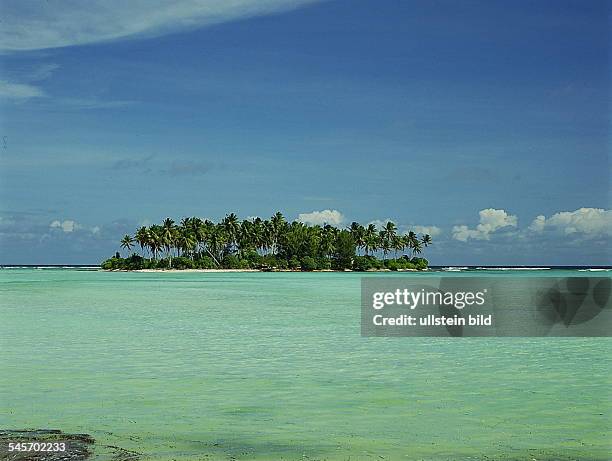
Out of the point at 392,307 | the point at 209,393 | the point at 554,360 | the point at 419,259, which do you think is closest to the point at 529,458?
the point at 209,393

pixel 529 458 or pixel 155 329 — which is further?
pixel 155 329

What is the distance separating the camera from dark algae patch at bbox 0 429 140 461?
8148 millimetres

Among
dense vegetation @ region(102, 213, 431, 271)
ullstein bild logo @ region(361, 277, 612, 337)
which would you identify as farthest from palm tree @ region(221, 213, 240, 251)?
ullstein bild logo @ region(361, 277, 612, 337)

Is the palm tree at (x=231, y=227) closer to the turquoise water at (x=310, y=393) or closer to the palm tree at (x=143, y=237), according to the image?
the palm tree at (x=143, y=237)

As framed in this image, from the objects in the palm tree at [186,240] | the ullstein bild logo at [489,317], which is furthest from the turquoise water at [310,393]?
the palm tree at [186,240]

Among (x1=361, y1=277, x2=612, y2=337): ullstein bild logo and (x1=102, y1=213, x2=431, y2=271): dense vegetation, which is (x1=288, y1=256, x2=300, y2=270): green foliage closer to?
(x1=102, y1=213, x2=431, y2=271): dense vegetation

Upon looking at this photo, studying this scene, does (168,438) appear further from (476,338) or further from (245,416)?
(476,338)

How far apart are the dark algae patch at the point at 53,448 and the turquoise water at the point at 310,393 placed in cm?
38

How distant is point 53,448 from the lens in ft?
28.4

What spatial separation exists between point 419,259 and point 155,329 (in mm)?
142214

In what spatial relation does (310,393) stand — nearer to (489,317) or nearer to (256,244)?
(489,317)

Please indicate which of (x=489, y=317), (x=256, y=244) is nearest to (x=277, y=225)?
(x=256, y=244)

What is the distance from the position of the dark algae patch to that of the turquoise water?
1.24ft

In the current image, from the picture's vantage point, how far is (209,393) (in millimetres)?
13633
